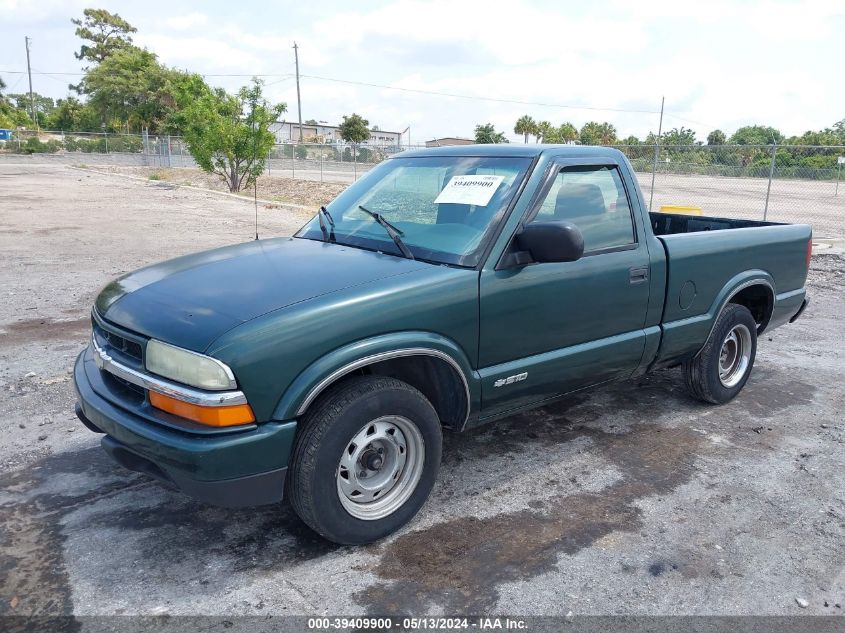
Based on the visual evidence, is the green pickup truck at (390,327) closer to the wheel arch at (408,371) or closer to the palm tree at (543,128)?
the wheel arch at (408,371)

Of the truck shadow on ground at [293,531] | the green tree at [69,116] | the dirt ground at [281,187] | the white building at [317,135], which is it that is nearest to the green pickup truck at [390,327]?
the truck shadow on ground at [293,531]

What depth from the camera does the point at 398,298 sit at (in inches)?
122

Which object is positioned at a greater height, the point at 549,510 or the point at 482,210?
the point at 482,210

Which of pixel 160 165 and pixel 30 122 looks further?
pixel 30 122

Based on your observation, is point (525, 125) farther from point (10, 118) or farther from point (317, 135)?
point (10, 118)

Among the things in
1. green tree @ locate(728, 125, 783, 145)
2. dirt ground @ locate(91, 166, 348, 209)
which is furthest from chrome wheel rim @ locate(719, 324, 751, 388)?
green tree @ locate(728, 125, 783, 145)

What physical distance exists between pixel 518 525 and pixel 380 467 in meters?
0.78

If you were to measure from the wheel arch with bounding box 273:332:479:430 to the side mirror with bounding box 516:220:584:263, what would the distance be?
633 millimetres

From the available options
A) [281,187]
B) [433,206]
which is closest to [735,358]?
[433,206]

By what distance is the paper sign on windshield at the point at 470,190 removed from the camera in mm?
3676

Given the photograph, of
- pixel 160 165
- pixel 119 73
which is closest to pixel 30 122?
pixel 119 73

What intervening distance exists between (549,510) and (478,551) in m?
0.57

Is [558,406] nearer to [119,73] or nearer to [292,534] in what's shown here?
[292,534]

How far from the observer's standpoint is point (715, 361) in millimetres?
4922
